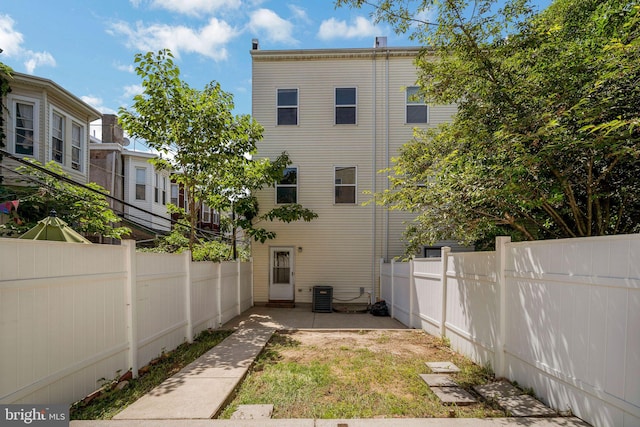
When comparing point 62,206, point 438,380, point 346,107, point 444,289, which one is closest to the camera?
point 438,380

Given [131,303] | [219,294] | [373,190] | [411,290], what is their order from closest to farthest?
1. [131,303]
2. [219,294]
3. [411,290]
4. [373,190]

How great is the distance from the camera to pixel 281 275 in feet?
38.9

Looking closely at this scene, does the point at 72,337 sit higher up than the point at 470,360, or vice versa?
the point at 72,337

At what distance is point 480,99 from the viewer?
4.76 meters

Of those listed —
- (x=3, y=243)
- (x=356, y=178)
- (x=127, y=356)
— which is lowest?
(x=127, y=356)

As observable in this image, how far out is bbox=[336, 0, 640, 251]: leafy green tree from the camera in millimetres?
3607

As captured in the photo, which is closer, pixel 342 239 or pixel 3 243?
pixel 3 243

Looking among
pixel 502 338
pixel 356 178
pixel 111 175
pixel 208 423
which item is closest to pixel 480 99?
pixel 502 338

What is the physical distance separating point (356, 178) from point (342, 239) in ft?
7.17

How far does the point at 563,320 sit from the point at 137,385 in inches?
189

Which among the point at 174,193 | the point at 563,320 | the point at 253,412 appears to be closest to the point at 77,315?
the point at 253,412

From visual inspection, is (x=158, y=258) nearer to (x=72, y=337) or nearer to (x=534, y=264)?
(x=72, y=337)

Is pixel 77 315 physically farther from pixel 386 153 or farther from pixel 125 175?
pixel 125 175

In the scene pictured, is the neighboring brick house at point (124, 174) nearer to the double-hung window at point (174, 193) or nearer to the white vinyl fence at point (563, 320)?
the double-hung window at point (174, 193)
